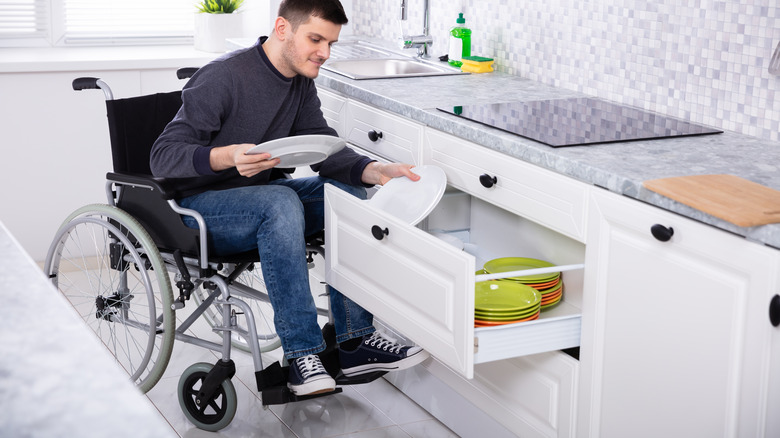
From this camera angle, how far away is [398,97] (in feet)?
8.03

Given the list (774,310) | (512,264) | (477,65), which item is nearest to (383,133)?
(477,65)

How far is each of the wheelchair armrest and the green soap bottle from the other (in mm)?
1071

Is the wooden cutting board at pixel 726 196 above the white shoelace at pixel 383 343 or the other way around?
above

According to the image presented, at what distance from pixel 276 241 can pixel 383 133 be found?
51cm

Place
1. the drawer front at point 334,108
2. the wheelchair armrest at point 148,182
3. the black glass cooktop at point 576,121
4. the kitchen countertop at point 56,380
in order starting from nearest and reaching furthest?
the kitchen countertop at point 56,380 < the black glass cooktop at point 576,121 < the wheelchair armrest at point 148,182 < the drawer front at point 334,108

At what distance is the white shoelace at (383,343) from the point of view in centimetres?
224

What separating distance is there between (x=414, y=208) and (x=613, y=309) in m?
0.59

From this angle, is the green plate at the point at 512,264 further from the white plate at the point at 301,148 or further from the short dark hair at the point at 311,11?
the short dark hair at the point at 311,11

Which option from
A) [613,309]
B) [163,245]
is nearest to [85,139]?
[163,245]

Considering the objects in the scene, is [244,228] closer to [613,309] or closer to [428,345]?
[428,345]

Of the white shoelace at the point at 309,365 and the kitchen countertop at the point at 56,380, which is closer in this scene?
the kitchen countertop at the point at 56,380

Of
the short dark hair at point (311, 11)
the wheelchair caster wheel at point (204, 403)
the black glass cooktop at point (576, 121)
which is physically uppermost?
the short dark hair at point (311, 11)

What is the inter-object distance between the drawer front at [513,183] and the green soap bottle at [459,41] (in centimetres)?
70

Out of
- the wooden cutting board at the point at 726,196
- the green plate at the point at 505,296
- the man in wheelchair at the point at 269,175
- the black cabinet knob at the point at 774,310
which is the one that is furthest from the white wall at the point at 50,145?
the black cabinet knob at the point at 774,310
